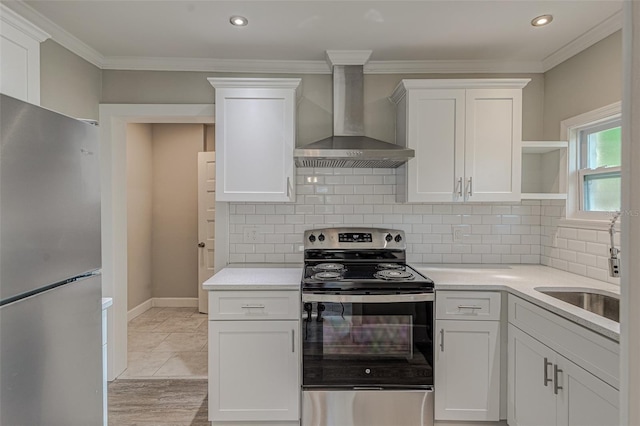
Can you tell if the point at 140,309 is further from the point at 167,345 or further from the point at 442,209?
the point at 442,209

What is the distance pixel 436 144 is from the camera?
8.10 ft

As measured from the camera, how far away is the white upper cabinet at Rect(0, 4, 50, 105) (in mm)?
1445

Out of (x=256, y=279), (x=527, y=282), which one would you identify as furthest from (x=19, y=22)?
(x=527, y=282)

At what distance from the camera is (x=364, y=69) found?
2.76 meters

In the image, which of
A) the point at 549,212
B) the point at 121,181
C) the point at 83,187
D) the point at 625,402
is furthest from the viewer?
the point at 121,181

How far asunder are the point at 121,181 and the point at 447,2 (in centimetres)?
263

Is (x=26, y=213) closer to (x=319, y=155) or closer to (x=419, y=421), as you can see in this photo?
(x=319, y=155)

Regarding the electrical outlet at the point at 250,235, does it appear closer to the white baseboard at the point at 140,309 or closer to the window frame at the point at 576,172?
the window frame at the point at 576,172

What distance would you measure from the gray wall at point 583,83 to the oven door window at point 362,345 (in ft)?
5.42

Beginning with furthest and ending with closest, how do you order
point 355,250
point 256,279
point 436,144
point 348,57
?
point 355,250 → point 348,57 → point 436,144 → point 256,279

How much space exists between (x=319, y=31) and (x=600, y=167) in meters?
1.98

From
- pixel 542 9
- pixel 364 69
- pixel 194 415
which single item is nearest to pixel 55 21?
pixel 364 69

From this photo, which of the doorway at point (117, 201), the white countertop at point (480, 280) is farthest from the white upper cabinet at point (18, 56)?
the white countertop at point (480, 280)

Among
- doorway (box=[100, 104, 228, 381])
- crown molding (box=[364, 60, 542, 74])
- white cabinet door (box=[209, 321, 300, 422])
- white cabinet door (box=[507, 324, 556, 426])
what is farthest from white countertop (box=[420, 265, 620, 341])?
doorway (box=[100, 104, 228, 381])
